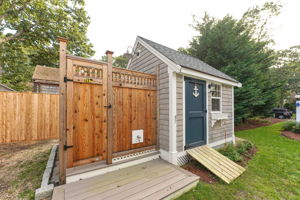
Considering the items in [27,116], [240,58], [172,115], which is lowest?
[27,116]

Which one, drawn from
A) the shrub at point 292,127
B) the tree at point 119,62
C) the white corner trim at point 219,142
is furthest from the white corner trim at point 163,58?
the tree at point 119,62

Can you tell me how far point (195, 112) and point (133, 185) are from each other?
250cm

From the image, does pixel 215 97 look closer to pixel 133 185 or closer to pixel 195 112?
pixel 195 112

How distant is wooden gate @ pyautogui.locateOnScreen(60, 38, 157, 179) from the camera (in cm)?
222

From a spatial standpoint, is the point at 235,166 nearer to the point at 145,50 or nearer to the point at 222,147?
the point at 222,147

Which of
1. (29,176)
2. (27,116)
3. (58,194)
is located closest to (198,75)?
(58,194)

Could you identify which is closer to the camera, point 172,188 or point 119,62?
point 172,188

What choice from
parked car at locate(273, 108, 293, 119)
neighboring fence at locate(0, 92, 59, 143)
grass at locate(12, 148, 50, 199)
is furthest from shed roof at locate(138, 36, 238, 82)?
parked car at locate(273, 108, 293, 119)

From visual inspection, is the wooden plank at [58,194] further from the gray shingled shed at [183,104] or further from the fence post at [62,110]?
the gray shingled shed at [183,104]

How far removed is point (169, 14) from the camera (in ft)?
21.6

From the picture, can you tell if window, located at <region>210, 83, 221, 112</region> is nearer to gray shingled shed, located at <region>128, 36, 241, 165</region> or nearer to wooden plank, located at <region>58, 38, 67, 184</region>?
gray shingled shed, located at <region>128, 36, 241, 165</region>

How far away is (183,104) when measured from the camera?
3.29 m

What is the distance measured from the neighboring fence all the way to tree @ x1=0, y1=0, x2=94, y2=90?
165 inches

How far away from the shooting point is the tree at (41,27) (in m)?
6.11
